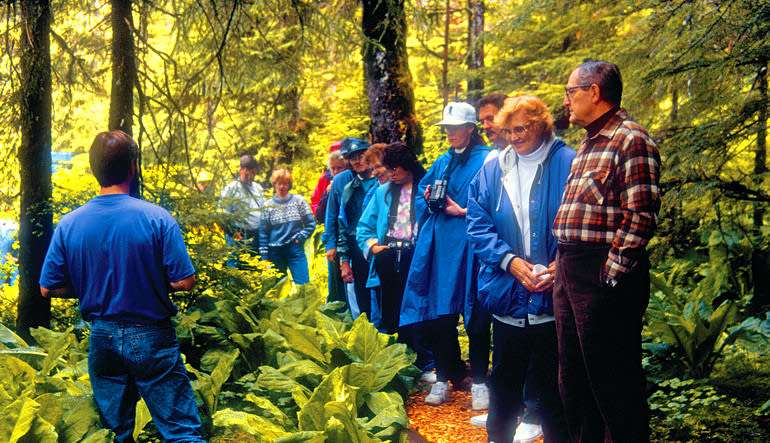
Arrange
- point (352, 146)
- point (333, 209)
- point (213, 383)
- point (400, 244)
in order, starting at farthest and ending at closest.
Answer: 1. point (333, 209)
2. point (352, 146)
3. point (400, 244)
4. point (213, 383)

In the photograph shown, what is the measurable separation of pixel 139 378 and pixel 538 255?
7.30 feet

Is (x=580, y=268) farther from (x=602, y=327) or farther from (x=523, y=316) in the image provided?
(x=523, y=316)

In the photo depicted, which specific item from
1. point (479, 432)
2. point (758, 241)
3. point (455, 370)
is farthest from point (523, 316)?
point (758, 241)

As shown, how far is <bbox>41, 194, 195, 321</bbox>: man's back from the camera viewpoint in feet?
10.7

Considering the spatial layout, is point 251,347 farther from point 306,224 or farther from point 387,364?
point 306,224

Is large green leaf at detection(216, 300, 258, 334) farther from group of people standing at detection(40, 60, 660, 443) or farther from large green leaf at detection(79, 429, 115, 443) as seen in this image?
large green leaf at detection(79, 429, 115, 443)

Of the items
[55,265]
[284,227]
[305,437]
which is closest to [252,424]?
[305,437]

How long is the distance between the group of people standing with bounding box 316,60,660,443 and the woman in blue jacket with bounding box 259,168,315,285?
105 inches

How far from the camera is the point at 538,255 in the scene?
3.74m

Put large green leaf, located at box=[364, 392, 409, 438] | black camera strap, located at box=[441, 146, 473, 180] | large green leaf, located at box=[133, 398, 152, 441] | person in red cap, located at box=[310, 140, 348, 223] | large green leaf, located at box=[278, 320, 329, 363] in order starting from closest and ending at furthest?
large green leaf, located at box=[364, 392, 409, 438] < large green leaf, located at box=[133, 398, 152, 441] < large green leaf, located at box=[278, 320, 329, 363] < black camera strap, located at box=[441, 146, 473, 180] < person in red cap, located at box=[310, 140, 348, 223]

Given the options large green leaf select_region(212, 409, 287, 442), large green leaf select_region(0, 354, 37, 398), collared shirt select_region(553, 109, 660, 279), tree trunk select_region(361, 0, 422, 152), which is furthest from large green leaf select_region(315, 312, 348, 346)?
tree trunk select_region(361, 0, 422, 152)

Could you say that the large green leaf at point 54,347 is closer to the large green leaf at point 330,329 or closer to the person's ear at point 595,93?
the large green leaf at point 330,329

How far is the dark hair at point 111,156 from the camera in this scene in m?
3.28

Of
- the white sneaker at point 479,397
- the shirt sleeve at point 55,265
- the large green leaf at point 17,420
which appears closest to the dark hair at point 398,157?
the white sneaker at point 479,397
